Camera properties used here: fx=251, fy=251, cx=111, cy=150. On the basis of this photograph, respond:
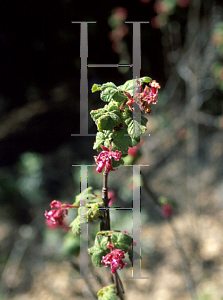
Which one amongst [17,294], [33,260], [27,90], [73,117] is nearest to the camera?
[17,294]

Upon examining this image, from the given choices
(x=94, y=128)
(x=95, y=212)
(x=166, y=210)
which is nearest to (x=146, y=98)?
(x=95, y=212)

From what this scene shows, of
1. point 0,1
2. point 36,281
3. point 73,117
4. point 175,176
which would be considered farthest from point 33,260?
point 0,1

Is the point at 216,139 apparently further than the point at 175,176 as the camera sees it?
Yes

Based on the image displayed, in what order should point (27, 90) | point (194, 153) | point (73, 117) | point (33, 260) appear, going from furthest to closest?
1. point (73, 117)
2. point (27, 90)
3. point (194, 153)
4. point (33, 260)

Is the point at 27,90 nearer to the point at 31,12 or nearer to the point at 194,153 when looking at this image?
the point at 31,12

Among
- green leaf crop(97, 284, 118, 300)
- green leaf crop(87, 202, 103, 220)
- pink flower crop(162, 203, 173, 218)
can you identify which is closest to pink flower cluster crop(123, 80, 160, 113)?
green leaf crop(87, 202, 103, 220)

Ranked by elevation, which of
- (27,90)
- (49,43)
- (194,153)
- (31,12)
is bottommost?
(194,153)

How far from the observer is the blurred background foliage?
60.9 inches

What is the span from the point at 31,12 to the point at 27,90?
0.63 meters

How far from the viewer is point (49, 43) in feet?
7.06

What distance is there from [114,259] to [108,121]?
245 mm

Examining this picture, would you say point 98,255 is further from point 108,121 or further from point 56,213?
point 108,121

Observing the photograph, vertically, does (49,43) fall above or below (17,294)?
above

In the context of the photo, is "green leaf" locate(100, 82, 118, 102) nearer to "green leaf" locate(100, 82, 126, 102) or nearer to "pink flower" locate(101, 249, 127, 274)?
"green leaf" locate(100, 82, 126, 102)
